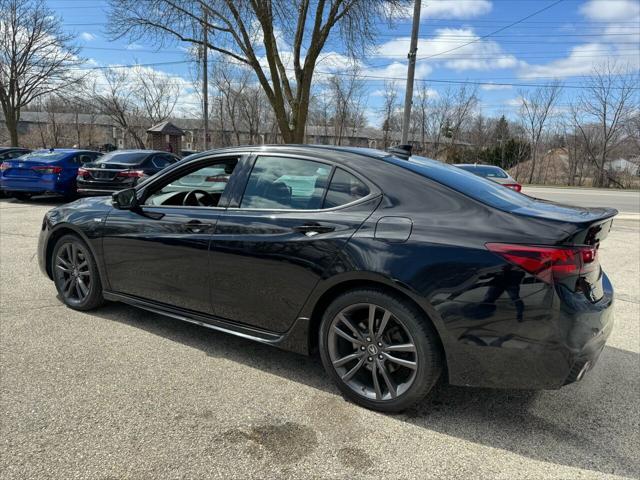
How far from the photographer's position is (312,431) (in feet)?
8.46

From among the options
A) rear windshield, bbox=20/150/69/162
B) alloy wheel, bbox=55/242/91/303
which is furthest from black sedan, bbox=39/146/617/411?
rear windshield, bbox=20/150/69/162

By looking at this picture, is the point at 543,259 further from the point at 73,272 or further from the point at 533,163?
the point at 533,163

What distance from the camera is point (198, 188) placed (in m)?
3.92

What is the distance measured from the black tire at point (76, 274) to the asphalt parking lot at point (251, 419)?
1.32 ft

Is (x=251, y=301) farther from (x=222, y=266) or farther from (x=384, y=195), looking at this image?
(x=384, y=195)

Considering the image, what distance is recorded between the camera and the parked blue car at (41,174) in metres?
12.0

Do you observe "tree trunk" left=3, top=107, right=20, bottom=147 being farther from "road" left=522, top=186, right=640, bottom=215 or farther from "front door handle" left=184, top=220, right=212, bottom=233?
"front door handle" left=184, top=220, right=212, bottom=233

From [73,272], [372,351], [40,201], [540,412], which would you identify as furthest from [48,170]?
[540,412]

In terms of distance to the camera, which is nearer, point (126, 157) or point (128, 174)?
point (128, 174)

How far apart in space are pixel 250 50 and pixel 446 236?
16531 millimetres

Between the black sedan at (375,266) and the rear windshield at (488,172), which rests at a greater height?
the rear windshield at (488,172)

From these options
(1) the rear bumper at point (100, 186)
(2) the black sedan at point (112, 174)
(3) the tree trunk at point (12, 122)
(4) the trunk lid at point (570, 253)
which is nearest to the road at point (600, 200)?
→ (2) the black sedan at point (112, 174)

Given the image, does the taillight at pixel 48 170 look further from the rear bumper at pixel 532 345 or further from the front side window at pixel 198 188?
the rear bumper at pixel 532 345

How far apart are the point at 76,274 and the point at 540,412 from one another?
3.96 metres
